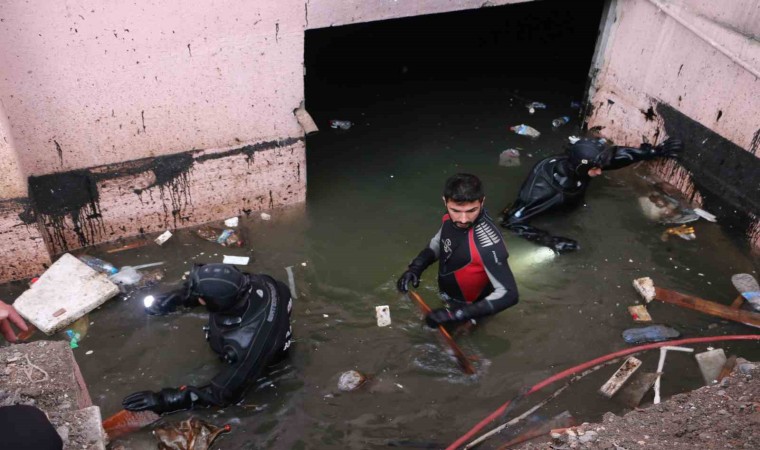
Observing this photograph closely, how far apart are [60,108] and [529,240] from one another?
4.05 metres

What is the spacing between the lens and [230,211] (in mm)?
5695

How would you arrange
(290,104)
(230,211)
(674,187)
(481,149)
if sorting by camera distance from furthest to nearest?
(481,149), (674,187), (230,211), (290,104)

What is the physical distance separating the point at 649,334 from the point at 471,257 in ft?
5.59

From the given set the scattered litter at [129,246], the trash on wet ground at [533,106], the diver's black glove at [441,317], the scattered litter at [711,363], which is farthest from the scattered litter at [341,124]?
the scattered litter at [711,363]

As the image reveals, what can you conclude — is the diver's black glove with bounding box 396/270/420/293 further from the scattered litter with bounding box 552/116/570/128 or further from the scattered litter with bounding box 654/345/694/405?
the scattered litter with bounding box 552/116/570/128

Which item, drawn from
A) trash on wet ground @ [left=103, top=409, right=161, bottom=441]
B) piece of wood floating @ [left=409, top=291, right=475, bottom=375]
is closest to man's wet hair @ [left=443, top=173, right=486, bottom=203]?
piece of wood floating @ [left=409, top=291, right=475, bottom=375]

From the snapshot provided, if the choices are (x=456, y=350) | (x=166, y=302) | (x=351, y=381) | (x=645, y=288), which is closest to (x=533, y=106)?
(x=645, y=288)

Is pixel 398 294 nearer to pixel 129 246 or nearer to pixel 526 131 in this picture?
pixel 129 246

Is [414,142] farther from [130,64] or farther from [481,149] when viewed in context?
[130,64]

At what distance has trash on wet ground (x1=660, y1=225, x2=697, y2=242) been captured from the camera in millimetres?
5730

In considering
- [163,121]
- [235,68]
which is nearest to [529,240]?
[235,68]

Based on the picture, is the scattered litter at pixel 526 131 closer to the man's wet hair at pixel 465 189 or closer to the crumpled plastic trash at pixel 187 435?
the man's wet hair at pixel 465 189

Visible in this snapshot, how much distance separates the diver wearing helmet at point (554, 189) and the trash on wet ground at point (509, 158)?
975 mm

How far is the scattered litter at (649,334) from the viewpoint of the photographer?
4.72 metres
